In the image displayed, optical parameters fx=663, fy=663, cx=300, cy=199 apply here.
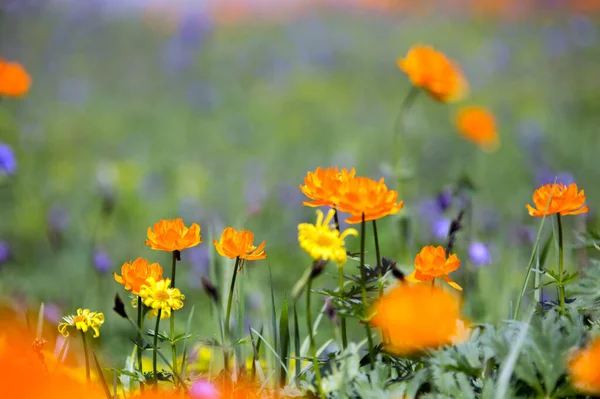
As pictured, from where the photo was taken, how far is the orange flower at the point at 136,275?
2.30 feet

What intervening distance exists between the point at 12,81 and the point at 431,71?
2.92 feet

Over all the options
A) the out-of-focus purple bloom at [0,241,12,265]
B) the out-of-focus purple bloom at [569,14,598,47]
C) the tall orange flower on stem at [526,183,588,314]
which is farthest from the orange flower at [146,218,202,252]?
the out-of-focus purple bloom at [569,14,598,47]

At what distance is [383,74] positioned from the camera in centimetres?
512

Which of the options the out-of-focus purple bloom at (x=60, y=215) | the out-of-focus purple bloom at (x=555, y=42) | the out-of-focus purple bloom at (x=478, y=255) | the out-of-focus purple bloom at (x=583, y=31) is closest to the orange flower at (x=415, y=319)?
the out-of-focus purple bloom at (x=478, y=255)

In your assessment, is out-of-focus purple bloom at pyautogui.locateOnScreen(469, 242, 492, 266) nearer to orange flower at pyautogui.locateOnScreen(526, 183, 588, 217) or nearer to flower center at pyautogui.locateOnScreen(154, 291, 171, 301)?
orange flower at pyautogui.locateOnScreen(526, 183, 588, 217)

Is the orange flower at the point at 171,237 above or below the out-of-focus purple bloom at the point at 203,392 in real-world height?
above

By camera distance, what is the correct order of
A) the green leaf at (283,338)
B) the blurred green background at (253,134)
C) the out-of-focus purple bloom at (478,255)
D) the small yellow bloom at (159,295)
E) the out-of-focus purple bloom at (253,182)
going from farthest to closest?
1. the out-of-focus purple bloom at (253,182)
2. the blurred green background at (253,134)
3. the out-of-focus purple bloom at (478,255)
4. the green leaf at (283,338)
5. the small yellow bloom at (159,295)

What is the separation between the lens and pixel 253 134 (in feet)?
13.4

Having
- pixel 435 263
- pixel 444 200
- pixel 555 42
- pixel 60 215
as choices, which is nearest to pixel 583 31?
pixel 555 42

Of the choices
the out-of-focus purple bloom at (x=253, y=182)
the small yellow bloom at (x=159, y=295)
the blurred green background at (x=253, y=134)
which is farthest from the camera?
the out-of-focus purple bloom at (x=253, y=182)

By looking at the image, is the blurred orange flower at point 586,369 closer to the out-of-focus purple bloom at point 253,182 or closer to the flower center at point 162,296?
the flower center at point 162,296

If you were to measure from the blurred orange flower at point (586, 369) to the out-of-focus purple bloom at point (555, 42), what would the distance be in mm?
5082

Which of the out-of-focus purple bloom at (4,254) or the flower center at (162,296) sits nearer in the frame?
the flower center at (162,296)

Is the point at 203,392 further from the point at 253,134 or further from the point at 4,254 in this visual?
the point at 253,134
